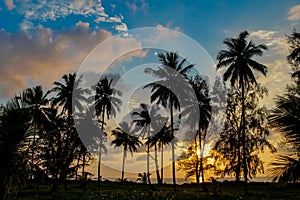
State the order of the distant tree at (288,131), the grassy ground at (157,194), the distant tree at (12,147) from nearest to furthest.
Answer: the distant tree at (288,131), the distant tree at (12,147), the grassy ground at (157,194)

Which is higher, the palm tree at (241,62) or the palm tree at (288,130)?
the palm tree at (241,62)

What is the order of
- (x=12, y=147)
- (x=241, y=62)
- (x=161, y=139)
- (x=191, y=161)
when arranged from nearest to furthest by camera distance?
1. (x=12, y=147)
2. (x=241, y=62)
3. (x=191, y=161)
4. (x=161, y=139)

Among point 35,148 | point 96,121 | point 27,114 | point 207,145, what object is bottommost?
point 35,148

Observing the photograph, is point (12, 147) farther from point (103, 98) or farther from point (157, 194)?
point (103, 98)

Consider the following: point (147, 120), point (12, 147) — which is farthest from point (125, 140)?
point (12, 147)

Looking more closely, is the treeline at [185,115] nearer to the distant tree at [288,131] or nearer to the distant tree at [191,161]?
the distant tree at [191,161]

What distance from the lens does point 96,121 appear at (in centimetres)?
5534

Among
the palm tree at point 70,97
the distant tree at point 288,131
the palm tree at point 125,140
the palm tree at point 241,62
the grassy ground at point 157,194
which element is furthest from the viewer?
the palm tree at point 125,140

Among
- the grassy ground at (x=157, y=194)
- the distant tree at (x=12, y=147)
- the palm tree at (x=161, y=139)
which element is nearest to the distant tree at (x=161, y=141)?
the palm tree at (x=161, y=139)

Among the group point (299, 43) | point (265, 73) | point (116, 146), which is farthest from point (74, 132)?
point (299, 43)

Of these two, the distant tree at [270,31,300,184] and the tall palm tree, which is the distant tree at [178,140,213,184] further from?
the distant tree at [270,31,300,184]

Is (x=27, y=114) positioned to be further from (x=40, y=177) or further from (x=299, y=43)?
(x=299, y=43)

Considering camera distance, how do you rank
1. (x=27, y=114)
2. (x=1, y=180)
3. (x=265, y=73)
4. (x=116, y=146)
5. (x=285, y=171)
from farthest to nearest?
(x=116, y=146) < (x=265, y=73) < (x=27, y=114) < (x=1, y=180) < (x=285, y=171)

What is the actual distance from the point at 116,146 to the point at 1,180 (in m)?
55.9
